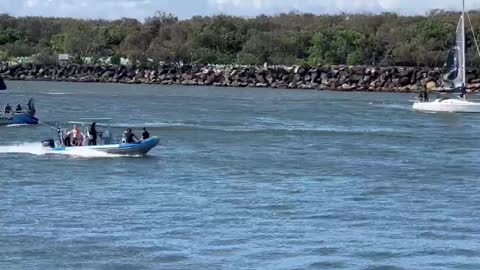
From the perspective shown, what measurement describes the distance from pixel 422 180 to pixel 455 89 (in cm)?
4192

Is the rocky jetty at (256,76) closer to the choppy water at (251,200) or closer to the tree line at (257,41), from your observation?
the tree line at (257,41)

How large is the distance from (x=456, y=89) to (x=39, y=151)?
40.2 metres

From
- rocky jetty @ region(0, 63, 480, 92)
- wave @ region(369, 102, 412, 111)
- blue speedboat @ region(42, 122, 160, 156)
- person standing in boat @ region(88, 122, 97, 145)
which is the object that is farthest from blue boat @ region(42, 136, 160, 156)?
rocky jetty @ region(0, 63, 480, 92)

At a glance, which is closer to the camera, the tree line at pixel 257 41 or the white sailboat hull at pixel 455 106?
the white sailboat hull at pixel 455 106

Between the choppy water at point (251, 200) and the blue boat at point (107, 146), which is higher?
the blue boat at point (107, 146)

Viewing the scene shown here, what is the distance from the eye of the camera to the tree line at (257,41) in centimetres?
14725

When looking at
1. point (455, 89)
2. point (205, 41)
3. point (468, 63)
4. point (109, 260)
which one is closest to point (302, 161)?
point (109, 260)

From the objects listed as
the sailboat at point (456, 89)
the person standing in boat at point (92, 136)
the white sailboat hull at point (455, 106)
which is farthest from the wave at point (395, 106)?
the person standing in boat at point (92, 136)

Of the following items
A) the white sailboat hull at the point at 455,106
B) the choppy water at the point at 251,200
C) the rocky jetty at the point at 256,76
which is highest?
the choppy water at the point at 251,200

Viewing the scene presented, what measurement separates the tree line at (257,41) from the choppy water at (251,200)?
76574 millimetres

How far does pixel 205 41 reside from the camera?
164 metres

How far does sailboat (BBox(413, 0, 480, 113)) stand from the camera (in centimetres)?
8094

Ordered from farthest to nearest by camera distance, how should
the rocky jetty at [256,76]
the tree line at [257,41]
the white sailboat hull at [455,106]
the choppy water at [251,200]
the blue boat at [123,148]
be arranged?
1. the tree line at [257,41]
2. the rocky jetty at [256,76]
3. the white sailboat hull at [455,106]
4. the blue boat at [123,148]
5. the choppy water at [251,200]

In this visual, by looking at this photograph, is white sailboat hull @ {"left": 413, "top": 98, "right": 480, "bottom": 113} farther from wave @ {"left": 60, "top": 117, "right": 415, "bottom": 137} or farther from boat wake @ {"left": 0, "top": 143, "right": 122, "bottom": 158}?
boat wake @ {"left": 0, "top": 143, "right": 122, "bottom": 158}
